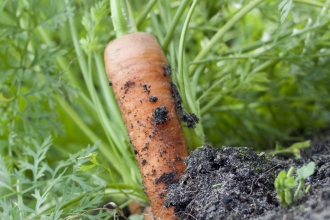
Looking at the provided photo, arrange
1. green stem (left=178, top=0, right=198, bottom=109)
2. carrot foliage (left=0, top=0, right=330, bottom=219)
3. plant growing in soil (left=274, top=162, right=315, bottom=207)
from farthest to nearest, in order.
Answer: carrot foliage (left=0, top=0, right=330, bottom=219) → green stem (left=178, top=0, right=198, bottom=109) → plant growing in soil (left=274, top=162, right=315, bottom=207)

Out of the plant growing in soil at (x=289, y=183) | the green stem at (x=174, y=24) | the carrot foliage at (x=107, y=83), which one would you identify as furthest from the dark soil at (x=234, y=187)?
the green stem at (x=174, y=24)

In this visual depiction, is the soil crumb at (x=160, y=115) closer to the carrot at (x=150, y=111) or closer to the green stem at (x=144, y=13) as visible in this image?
the carrot at (x=150, y=111)

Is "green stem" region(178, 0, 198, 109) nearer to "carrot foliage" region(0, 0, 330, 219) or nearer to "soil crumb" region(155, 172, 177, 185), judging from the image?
"carrot foliage" region(0, 0, 330, 219)

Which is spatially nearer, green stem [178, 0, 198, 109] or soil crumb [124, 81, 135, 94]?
green stem [178, 0, 198, 109]

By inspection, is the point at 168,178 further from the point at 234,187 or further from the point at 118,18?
the point at 118,18

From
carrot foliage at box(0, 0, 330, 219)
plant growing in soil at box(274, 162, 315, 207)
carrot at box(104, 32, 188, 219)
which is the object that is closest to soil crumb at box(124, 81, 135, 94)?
carrot at box(104, 32, 188, 219)

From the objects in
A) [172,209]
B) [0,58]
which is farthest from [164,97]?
[0,58]

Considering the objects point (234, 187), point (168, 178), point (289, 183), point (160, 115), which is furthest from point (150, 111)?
point (289, 183)
